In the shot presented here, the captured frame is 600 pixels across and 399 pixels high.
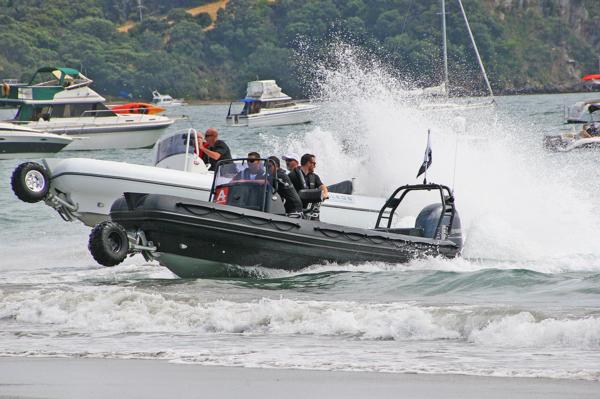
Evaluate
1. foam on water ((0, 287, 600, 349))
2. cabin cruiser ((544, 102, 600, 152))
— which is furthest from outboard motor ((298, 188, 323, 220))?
cabin cruiser ((544, 102, 600, 152))

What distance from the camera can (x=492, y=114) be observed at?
58.5 meters

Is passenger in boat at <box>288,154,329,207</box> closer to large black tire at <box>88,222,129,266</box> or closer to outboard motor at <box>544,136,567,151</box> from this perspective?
large black tire at <box>88,222,129,266</box>

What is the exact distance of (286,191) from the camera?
13953 mm

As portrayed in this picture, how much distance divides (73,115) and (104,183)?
91.7 ft

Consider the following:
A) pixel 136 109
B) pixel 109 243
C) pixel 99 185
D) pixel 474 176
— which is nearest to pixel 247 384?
pixel 109 243

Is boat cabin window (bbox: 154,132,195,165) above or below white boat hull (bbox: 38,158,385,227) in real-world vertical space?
above

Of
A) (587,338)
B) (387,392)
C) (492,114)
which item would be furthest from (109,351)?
(492,114)

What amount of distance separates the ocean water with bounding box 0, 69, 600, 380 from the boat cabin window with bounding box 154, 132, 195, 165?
1684mm

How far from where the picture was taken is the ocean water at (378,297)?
31.1 ft

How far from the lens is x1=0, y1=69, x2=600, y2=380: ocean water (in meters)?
9.48

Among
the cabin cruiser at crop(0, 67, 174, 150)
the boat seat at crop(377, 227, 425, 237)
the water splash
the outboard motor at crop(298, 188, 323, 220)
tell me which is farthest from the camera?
the cabin cruiser at crop(0, 67, 174, 150)

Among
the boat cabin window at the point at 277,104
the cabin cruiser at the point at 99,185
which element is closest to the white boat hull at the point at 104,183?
the cabin cruiser at the point at 99,185

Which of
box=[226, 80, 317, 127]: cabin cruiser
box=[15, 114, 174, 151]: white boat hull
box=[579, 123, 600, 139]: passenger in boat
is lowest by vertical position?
box=[15, 114, 174, 151]: white boat hull

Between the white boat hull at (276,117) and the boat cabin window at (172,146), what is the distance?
47.4 metres
